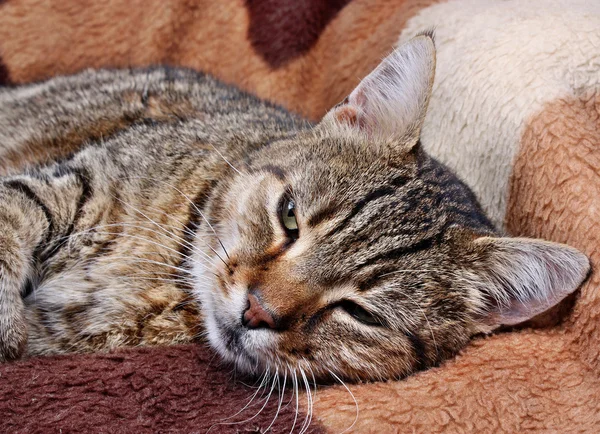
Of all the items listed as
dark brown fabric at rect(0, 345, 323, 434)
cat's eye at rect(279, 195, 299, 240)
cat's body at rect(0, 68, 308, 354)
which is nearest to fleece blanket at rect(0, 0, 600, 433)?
dark brown fabric at rect(0, 345, 323, 434)

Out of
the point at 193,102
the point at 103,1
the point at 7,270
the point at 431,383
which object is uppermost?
the point at 103,1

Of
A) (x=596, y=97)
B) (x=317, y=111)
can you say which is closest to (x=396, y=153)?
(x=596, y=97)

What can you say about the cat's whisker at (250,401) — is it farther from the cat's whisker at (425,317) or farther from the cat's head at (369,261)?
the cat's whisker at (425,317)

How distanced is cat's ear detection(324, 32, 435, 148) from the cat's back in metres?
0.37

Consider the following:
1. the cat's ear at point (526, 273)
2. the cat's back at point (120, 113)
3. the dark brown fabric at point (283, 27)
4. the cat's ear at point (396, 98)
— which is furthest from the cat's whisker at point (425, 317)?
the dark brown fabric at point (283, 27)

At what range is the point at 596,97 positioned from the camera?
75.4 inches

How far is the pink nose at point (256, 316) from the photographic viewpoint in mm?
1373

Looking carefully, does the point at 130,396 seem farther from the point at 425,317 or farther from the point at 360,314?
the point at 425,317

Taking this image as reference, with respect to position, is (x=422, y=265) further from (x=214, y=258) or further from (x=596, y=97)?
(x=596, y=97)

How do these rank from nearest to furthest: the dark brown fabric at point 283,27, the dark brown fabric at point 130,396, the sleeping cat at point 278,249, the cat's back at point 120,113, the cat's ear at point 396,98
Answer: the dark brown fabric at point 130,396, the sleeping cat at point 278,249, the cat's ear at point 396,98, the cat's back at point 120,113, the dark brown fabric at point 283,27

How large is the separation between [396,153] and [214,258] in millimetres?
549

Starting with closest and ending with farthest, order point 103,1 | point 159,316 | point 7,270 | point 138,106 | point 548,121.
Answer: point 7,270 → point 159,316 → point 548,121 → point 138,106 → point 103,1

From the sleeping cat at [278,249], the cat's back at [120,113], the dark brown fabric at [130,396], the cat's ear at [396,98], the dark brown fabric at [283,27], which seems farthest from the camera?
the dark brown fabric at [283,27]

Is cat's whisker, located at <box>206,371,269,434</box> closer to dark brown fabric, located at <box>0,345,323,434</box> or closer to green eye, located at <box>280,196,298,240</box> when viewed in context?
dark brown fabric, located at <box>0,345,323,434</box>
